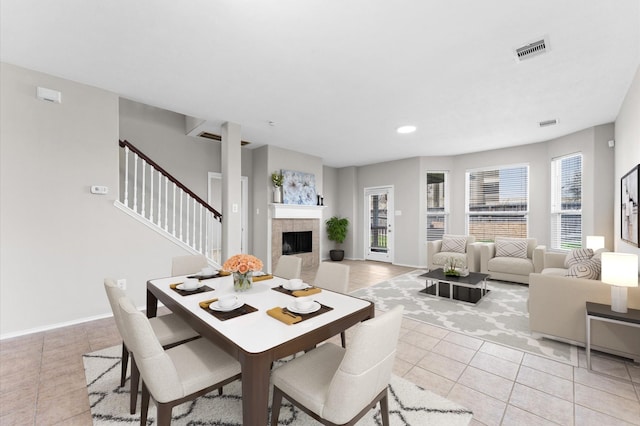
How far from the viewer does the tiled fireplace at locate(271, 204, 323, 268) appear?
575 cm

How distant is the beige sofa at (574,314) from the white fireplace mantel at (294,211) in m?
4.30

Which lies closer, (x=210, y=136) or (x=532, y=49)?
(x=532, y=49)

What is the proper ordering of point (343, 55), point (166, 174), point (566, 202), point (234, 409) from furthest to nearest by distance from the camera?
point (566, 202) < point (166, 174) < point (343, 55) < point (234, 409)

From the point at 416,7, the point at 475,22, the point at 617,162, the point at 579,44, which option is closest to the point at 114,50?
the point at 416,7

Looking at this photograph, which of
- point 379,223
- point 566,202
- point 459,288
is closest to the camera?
point 459,288

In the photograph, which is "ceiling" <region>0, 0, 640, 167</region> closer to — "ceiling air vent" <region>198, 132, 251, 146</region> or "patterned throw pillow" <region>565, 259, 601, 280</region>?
"ceiling air vent" <region>198, 132, 251, 146</region>

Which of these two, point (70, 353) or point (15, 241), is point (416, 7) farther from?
point (15, 241)

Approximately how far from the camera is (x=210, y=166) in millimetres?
5531

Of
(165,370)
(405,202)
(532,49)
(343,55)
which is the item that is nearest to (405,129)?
(532,49)

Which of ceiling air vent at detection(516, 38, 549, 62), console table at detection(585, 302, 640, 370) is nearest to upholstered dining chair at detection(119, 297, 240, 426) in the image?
console table at detection(585, 302, 640, 370)

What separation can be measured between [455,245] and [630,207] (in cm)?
299

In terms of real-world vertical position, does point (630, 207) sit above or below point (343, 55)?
below

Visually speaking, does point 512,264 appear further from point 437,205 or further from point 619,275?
point 619,275

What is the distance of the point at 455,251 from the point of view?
580 centimetres
